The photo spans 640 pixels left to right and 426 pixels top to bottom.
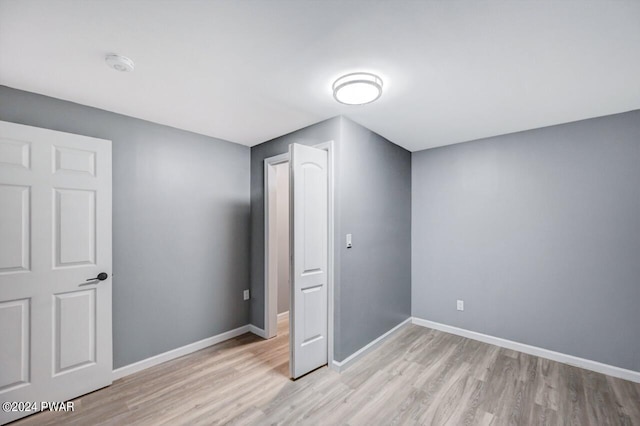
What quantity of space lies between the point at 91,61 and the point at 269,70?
3.65ft

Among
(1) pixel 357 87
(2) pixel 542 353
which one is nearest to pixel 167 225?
(1) pixel 357 87

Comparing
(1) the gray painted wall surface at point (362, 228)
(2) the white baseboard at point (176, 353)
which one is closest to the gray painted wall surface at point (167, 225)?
(2) the white baseboard at point (176, 353)

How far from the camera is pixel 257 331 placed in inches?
136

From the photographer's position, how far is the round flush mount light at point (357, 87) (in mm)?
1906

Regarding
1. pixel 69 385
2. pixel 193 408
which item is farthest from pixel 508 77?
pixel 69 385

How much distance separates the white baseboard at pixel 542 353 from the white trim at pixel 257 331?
2080 millimetres

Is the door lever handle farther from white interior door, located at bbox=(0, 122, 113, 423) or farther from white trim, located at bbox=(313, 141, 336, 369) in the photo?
white trim, located at bbox=(313, 141, 336, 369)

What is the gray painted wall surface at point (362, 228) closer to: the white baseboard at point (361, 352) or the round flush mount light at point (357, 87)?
the white baseboard at point (361, 352)

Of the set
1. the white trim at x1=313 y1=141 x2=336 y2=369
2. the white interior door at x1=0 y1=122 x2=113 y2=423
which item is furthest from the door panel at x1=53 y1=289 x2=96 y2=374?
the white trim at x1=313 y1=141 x2=336 y2=369

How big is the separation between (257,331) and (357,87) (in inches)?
118

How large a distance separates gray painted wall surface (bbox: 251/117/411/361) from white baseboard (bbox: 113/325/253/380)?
31 cm

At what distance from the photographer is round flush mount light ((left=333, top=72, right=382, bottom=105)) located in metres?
1.91

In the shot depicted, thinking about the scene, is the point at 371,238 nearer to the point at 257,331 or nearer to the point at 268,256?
the point at 268,256

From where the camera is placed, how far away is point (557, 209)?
282cm
